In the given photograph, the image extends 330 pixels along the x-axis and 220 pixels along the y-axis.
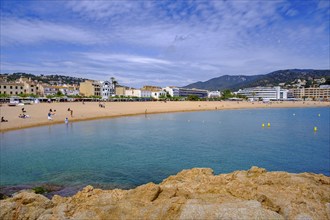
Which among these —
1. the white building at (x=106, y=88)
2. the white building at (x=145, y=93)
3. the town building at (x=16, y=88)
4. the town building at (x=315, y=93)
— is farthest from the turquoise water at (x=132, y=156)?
the town building at (x=315, y=93)

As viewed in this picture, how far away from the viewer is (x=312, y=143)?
78.5ft

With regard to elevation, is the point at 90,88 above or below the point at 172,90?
Answer: above

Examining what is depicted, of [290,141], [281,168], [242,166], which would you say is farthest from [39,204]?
[290,141]

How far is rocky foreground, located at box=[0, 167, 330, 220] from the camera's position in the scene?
4480 mm

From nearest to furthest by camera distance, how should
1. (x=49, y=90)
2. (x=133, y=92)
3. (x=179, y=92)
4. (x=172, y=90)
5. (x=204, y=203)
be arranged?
(x=204, y=203), (x=49, y=90), (x=133, y=92), (x=172, y=90), (x=179, y=92)

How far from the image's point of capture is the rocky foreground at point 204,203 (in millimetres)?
4480

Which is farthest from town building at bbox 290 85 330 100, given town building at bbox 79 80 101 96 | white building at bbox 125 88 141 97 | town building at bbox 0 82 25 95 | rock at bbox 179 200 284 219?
rock at bbox 179 200 284 219

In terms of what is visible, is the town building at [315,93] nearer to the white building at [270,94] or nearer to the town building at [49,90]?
the white building at [270,94]

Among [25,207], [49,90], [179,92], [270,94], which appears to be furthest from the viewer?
[270,94]

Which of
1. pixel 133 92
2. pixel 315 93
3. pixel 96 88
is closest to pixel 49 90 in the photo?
pixel 96 88

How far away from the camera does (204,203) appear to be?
479 centimetres

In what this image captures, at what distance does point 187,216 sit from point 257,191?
247 cm

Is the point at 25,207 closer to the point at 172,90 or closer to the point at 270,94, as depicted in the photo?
the point at 172,90

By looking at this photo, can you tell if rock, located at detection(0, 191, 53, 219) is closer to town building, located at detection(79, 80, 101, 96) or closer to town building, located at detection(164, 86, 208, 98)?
town building, located at detection(79, 80, 101, 96)
